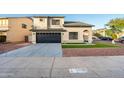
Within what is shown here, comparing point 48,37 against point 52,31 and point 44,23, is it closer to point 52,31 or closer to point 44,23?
point 52,31

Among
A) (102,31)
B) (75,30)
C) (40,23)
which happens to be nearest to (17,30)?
(40,23)

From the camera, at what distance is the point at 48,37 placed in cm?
3791

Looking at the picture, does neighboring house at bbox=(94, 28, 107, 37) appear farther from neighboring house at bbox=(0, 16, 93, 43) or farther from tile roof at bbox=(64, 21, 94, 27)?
neighboring house at bbox=(0, 16, 93, 43)

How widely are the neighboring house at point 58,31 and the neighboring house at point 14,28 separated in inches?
123

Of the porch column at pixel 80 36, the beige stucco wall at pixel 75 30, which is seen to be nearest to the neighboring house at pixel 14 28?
the beige stucco wall at pixel 75 30

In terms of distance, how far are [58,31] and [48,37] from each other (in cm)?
208

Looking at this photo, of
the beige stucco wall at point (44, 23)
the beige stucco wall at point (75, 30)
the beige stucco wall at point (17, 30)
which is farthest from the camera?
the beige stucco wall at point (17, 30)

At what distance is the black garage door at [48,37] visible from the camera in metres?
37.6

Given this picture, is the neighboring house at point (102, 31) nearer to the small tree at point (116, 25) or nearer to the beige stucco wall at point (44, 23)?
the small tree at point (116, 25)
